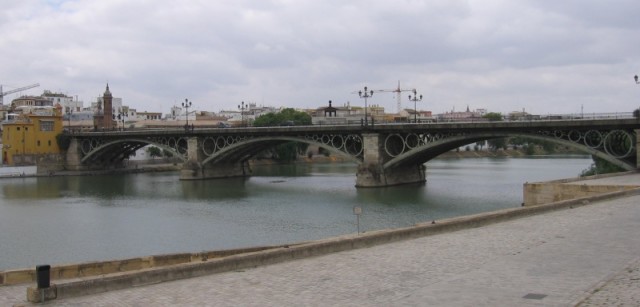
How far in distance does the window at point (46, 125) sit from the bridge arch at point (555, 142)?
56151 mm

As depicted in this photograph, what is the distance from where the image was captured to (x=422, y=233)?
1859cm

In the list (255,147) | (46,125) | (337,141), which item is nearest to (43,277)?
(337,141)

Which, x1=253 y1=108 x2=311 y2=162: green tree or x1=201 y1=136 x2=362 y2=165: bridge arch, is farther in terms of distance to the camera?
x1=253 y1=108 x2=311 y2=162: green tree

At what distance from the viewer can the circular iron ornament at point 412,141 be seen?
6041 centimetres

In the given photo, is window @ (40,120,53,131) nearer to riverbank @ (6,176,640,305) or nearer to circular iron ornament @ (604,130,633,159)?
circular iron ornament @ (604,130,633,159)

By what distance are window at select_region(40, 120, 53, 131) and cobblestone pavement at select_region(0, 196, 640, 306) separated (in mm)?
87973

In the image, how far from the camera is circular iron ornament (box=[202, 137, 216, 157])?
78.9 metres

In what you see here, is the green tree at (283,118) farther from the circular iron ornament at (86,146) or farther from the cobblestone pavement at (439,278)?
the cobblestone pavement at (439,278)

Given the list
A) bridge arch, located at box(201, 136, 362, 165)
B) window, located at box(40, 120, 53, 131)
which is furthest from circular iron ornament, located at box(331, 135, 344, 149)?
window, located at box(40, 120, 53, 131)

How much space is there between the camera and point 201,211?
45.6 m

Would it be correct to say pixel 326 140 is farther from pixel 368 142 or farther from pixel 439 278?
pixel 439 278

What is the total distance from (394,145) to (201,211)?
78.8ft

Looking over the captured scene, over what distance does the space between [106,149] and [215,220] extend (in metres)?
56.5

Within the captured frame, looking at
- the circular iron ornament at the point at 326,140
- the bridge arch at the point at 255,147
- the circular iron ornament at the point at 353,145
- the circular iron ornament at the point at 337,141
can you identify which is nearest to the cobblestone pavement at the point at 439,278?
the bridge arch at the point at 255,147
